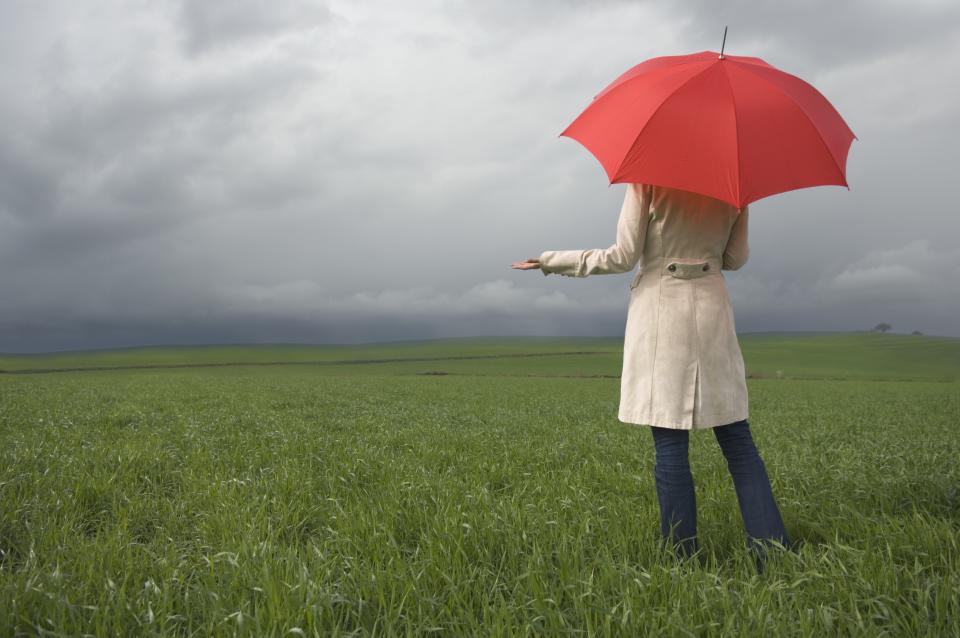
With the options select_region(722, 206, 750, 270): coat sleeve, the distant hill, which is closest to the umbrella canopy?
select_region(722, 206, 750, 270): coat sleeve

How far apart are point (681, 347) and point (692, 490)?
104 cm

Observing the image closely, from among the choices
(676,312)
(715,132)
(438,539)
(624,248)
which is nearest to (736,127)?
(715,132)

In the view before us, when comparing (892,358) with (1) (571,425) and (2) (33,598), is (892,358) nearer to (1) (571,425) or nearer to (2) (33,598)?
(1) (571,425)

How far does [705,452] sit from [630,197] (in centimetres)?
617

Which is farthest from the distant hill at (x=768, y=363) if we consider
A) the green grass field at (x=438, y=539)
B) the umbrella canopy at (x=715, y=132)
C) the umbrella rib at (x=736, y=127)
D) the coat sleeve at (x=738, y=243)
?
the umbrella rib at (x=736, y=127)

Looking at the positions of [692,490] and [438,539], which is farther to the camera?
[438,539]

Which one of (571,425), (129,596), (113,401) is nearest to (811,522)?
(129,596)

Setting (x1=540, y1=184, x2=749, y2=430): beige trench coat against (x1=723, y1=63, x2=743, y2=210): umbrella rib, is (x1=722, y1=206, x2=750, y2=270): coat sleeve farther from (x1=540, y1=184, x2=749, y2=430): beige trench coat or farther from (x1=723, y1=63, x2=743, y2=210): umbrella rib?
(x1=723, y1=63, x2=743, y2=210): umbrella rib

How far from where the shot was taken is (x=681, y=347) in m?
4.09

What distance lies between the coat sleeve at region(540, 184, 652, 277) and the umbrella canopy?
322mm

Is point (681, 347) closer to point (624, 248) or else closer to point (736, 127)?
point (624, 248)

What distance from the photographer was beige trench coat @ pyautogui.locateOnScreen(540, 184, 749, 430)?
4070 millimetres

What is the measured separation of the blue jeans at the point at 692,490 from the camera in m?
4.12

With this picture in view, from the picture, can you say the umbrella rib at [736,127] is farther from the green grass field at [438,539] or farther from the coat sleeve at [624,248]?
the green grass field at [438,539]
